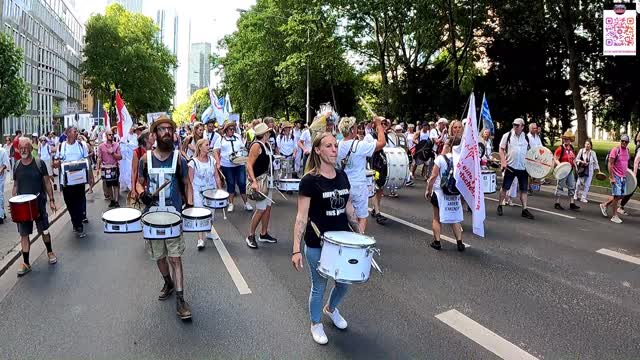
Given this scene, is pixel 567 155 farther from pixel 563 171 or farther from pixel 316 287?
pixel 316 287

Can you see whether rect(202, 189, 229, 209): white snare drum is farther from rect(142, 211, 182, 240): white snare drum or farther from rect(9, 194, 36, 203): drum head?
rect(9, 194, 36, 203): drum head

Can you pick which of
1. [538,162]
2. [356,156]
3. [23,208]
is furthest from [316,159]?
[538,162]

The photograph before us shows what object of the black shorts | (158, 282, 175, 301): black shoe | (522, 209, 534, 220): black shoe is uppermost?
the black shorts

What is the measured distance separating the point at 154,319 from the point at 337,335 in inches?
69.1

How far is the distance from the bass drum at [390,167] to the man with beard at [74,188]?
509 centimetres

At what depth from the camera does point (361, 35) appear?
30250 mm

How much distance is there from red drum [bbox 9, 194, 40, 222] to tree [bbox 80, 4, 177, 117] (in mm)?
63371

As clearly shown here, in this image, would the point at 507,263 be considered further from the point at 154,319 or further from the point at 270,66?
the point at 270,66

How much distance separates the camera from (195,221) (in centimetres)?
515

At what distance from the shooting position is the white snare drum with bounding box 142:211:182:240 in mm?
4852

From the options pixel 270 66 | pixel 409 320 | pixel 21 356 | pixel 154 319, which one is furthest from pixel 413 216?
pixel 270 66

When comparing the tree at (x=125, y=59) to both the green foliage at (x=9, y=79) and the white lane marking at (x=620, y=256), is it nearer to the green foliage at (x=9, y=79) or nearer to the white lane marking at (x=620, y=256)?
the green foliage at (x=9, y=79)

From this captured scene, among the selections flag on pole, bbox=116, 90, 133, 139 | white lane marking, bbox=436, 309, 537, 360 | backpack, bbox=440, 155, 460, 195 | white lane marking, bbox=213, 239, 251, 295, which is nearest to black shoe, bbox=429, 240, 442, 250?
backpack, bbox=440, 155, 460, 195

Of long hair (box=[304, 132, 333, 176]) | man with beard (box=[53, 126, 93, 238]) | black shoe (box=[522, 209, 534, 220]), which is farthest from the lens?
black shoe (box=[522, 209, 534, 220])
